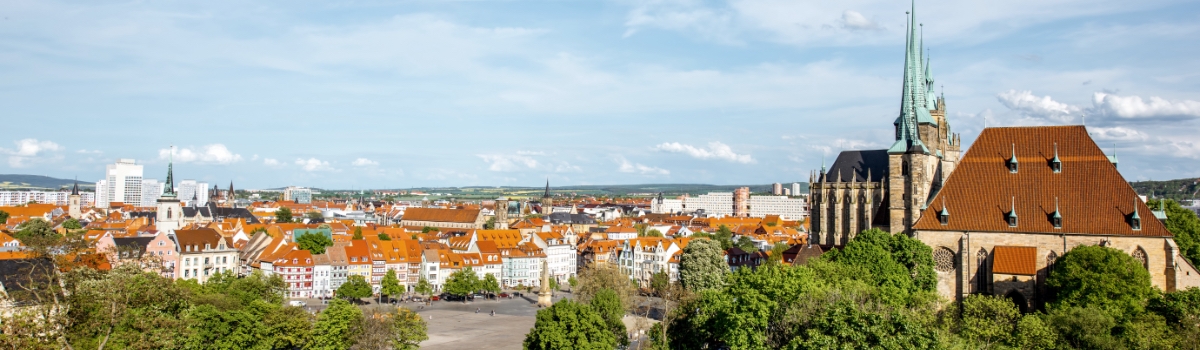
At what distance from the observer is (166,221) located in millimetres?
119938

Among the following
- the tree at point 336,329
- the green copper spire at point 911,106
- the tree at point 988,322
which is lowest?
the tree at point 336,329

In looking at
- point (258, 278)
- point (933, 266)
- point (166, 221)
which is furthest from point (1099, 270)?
point (166, 221)

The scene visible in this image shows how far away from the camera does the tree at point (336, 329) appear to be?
5128cm

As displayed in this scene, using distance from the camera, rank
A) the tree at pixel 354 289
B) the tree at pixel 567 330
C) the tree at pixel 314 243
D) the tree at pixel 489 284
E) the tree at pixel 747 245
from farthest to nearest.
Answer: the tree at pixel 747 245
the tree at pixel 314 243
the tree at pixel 489 284
the tree at pixel 354 289
the tree at pixel 567 330

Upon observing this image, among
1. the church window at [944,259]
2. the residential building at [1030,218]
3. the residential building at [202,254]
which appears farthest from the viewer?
the residential building at [202,254]

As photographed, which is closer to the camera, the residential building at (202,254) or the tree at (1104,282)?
the tree at (1104,282)

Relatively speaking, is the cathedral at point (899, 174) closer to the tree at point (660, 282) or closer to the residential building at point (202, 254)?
the tree at point (660, 282)

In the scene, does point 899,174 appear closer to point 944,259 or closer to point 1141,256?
point 944,259

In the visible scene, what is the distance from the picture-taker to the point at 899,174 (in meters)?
66.6

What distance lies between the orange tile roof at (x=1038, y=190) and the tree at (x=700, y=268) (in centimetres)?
2327

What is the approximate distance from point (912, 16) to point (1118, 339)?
1563 inches

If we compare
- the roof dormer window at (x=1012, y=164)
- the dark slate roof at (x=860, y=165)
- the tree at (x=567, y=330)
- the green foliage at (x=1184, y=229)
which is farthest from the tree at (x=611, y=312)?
the green foliage at (x=1184, y=229)

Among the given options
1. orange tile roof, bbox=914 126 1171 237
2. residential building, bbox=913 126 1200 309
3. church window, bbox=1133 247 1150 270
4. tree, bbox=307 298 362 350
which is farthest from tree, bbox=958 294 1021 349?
tree, bbox=307 298 362 350

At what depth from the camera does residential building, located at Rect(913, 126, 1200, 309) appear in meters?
56.2
